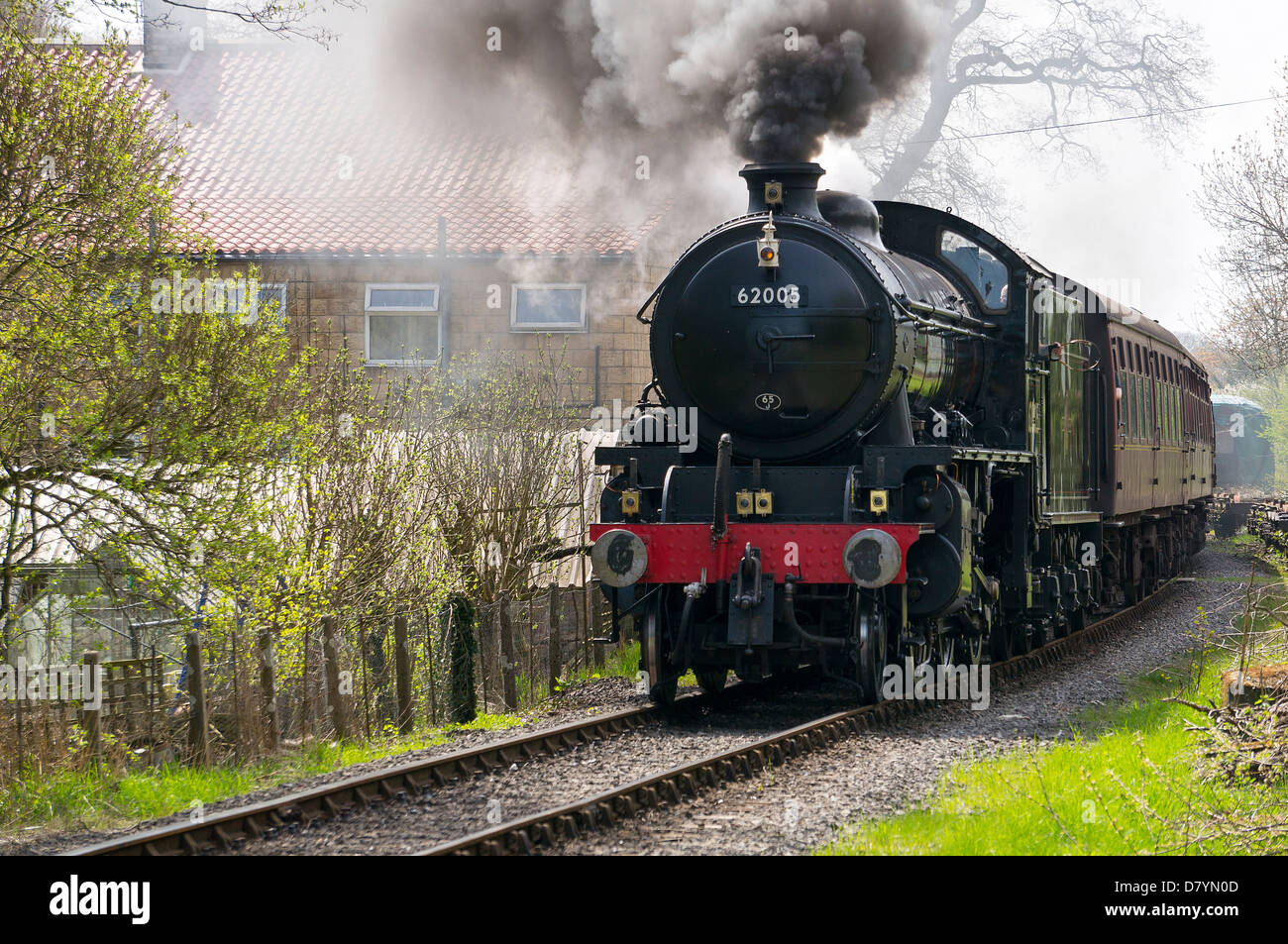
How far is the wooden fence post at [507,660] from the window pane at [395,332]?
1200 cm

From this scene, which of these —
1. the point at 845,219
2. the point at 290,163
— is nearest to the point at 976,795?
the point at 845,219

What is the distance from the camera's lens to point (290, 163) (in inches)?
1019

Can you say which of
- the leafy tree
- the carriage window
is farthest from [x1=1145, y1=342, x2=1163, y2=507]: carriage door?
the leafy tree

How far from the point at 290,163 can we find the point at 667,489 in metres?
18.2

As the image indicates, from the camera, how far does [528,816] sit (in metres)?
6.38

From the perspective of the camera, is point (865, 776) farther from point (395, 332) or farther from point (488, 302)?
point (395, 332)

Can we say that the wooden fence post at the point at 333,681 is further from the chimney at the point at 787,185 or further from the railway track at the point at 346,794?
the chimney at the point at 787,185

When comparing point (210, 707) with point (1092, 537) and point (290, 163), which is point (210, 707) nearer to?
point (1092, 537)

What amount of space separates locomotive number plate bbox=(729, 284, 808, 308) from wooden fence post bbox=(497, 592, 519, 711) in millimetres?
3687

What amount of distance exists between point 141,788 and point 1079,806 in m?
5.23

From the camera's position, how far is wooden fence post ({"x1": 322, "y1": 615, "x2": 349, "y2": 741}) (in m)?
10.2
